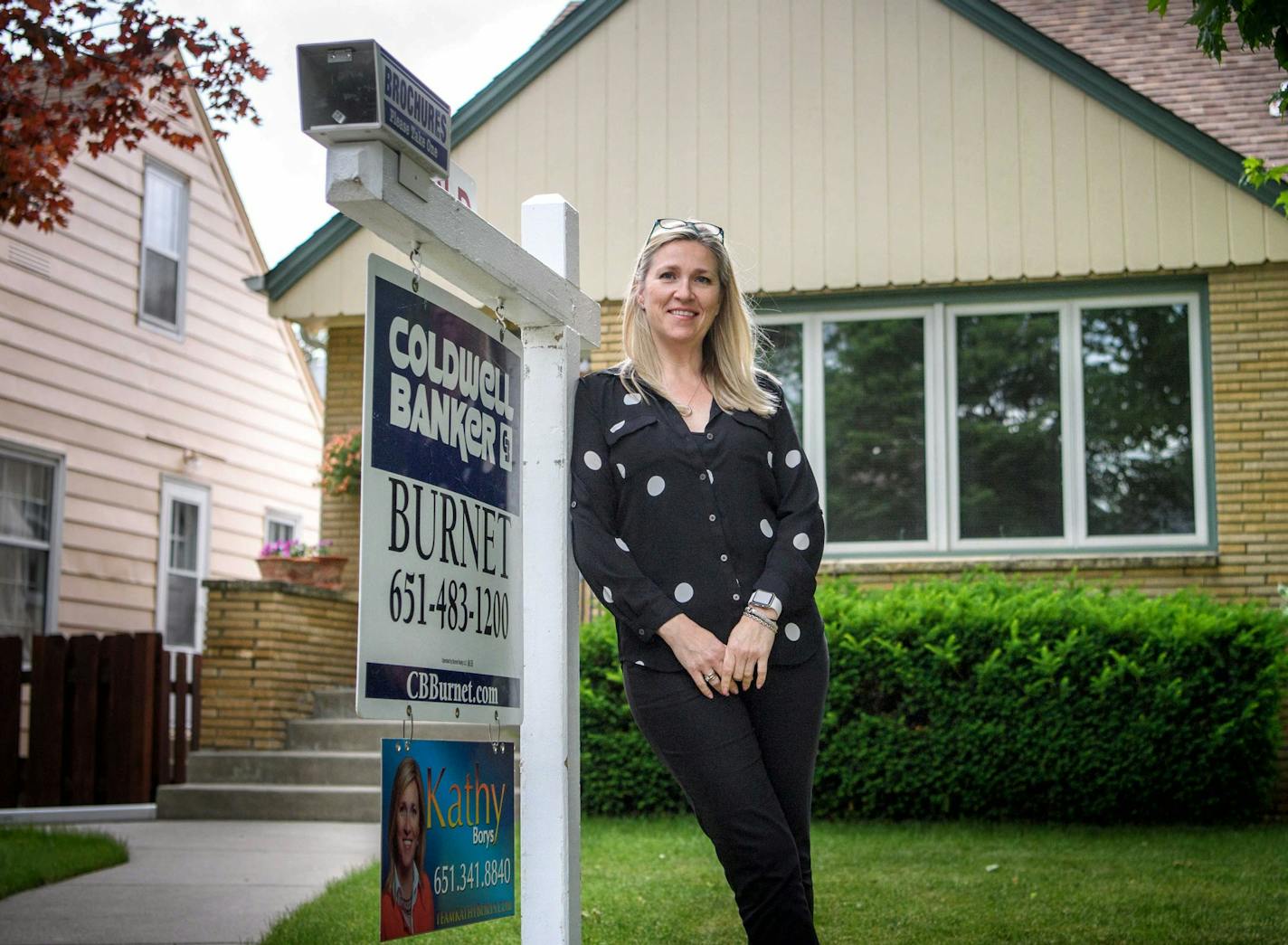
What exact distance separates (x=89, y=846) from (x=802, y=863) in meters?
5.17

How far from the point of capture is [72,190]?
1252 centimetres

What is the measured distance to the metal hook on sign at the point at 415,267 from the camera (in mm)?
2941

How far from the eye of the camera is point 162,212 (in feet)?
46.0

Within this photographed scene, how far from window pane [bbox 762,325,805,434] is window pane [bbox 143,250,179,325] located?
20.7ft

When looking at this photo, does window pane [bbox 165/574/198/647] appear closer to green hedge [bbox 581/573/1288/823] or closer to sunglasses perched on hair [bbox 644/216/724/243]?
green hedge [bbox 581/573/1288/823]

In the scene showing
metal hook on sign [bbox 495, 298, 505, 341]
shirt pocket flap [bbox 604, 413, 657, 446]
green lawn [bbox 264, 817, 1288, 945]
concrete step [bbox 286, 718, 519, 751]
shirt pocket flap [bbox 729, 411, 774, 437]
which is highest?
metal hook on sign [bbox 495, 298, 505, 341]

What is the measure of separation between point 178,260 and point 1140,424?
29.5ft

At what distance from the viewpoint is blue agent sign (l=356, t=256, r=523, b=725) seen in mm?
2811

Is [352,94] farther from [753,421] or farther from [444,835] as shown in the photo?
[444,835]

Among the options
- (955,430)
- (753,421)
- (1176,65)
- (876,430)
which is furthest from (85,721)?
(1176,65)

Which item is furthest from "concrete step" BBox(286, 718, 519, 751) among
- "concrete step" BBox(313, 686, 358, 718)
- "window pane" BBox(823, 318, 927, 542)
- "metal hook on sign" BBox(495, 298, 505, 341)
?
"metal hook on sign" BBox(495, 298, 505, 341)

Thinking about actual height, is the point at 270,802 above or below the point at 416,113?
below

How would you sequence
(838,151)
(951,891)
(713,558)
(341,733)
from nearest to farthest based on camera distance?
(713,558) → (951,891) → (341,733) → (838,151)

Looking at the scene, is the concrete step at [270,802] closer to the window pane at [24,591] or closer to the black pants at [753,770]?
the window pane at [24,591]
